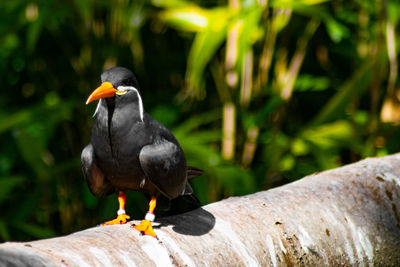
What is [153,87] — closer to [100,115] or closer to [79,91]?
[79,91]

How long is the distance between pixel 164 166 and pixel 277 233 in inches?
9.1

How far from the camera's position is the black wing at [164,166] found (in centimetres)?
90

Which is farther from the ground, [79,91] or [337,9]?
[337,9]

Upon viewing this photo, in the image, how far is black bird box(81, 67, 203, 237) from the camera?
909 mm

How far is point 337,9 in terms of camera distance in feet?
7.68

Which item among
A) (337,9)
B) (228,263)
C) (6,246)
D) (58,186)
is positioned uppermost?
(337,9)

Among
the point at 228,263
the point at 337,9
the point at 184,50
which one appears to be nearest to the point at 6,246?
the point at 228,263

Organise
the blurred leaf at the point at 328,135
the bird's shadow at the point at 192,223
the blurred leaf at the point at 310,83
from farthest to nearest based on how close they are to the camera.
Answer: the blurred leaf at the point at 310,83
the blurred leaf at the point at 328,135
the bird's shadow at the point at 192,223

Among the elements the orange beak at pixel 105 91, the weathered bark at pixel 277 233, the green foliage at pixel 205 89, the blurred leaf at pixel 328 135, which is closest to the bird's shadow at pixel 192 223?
the weathered bark at pixel 277 233

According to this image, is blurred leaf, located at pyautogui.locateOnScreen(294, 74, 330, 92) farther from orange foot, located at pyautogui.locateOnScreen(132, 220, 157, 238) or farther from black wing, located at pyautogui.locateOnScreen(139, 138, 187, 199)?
orange foot, located at pyautogui.locateOnScreen(132, 220, 157, 238)

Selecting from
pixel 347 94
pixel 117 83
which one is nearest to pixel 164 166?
pixel 117 83

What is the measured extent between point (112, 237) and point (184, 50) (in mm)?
1778

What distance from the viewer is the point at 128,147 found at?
910 millimetres

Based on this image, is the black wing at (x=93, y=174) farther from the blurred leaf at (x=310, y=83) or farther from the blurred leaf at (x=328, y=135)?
the blurred leaf at (x=310, y=83)
